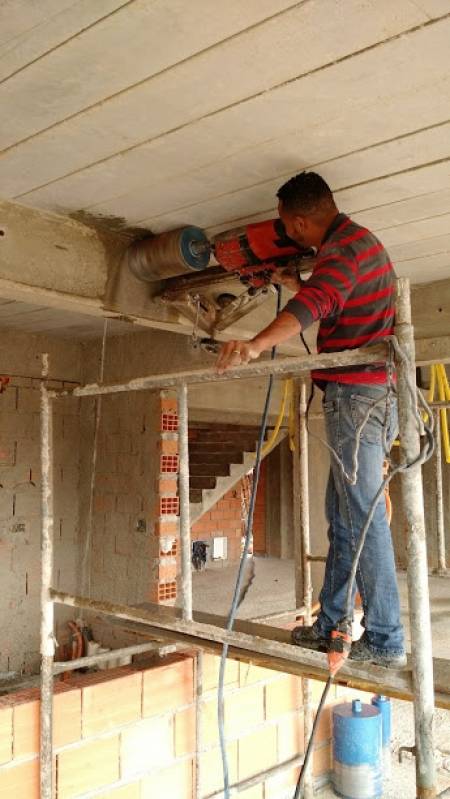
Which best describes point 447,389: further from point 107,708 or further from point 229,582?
point 229,582

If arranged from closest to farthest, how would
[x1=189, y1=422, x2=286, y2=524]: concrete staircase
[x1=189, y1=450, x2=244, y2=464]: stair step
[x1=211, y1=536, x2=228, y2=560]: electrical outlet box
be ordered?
[x1=189, y1=422, x2=286, y2=524]: concrete staircase
[x1=189, y1=450, x2=244, y2=464]: stair step
[x1=211, y1=536, x2=228, y2=560]: electrical outlet box

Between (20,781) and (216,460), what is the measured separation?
4.08m

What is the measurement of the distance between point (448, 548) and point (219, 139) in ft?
23.8

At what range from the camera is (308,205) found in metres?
1.87

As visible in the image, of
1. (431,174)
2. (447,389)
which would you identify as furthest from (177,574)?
(431,174)

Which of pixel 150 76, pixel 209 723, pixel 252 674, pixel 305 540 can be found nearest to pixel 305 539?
pixel 305 540

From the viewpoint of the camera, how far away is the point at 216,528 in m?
8.59

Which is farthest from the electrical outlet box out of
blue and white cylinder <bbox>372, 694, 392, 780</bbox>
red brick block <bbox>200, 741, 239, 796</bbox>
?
red brick block <bbox>200, 741, 239, 796</bbox>

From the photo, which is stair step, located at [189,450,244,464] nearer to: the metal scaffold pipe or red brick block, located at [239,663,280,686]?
the metal scaffold pipe

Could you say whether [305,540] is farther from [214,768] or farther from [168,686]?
[214,768]

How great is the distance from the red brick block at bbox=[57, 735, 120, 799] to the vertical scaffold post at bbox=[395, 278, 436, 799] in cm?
161

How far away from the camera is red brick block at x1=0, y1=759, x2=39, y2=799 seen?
231 cm

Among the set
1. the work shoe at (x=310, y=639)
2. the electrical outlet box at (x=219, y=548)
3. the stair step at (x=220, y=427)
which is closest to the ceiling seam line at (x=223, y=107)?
the work shoe at (x=310, y=639)

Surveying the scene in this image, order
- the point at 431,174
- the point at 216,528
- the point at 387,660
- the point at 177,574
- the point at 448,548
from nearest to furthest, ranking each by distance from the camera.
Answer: the point at 387,660 < the point at 431,174 < the point at 177,574 < the point at 448,548 < the point at 216,528
